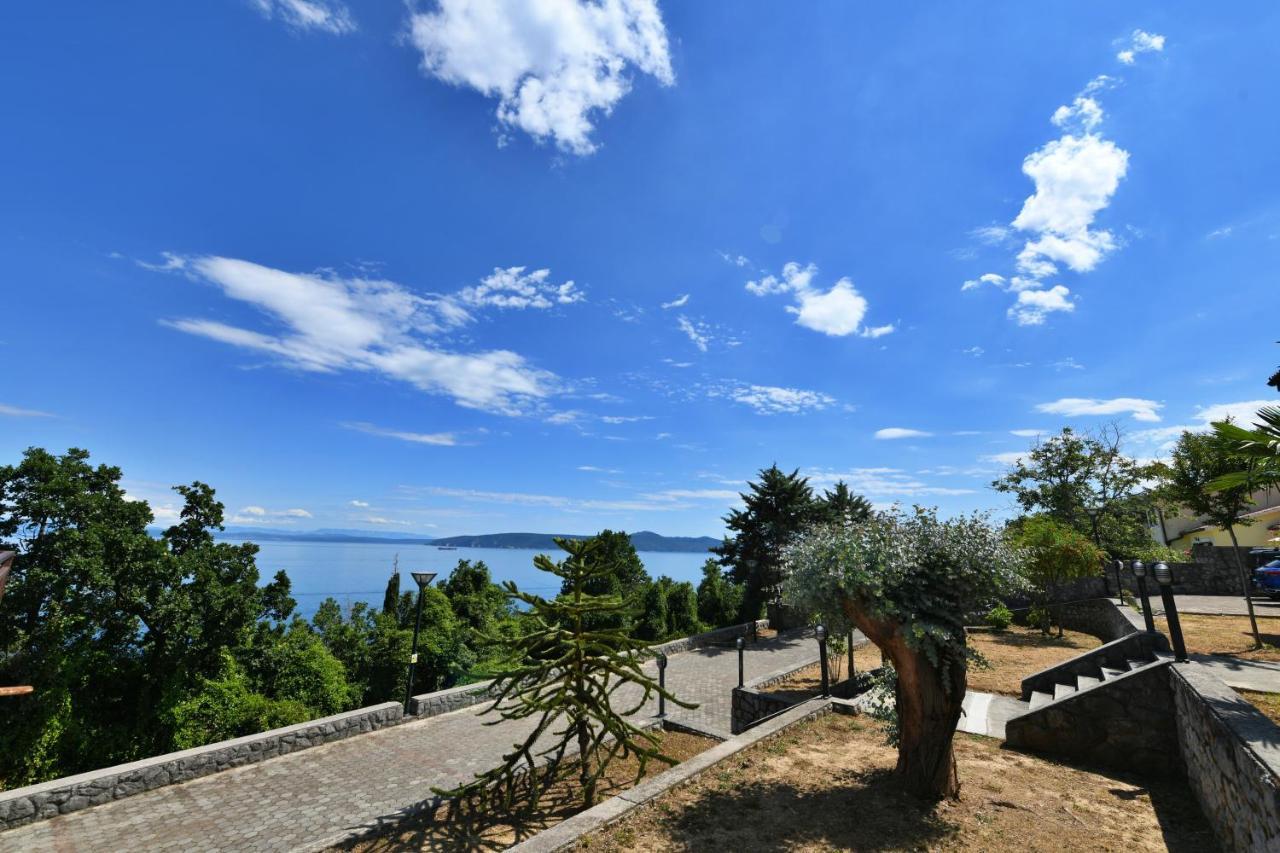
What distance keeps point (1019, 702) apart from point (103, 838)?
15405 mm

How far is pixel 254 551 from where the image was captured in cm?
1387

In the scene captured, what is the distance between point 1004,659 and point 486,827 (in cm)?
1407

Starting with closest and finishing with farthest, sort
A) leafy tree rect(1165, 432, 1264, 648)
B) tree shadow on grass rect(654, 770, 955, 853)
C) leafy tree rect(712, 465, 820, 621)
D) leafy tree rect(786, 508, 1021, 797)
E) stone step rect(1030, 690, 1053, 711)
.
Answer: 1. tree shadow on grass rect(654, 770, 955, 853)
2. leafy tree rect(786, 508, 1021, 797)
3. stone step rect(1030, 690, 1053, 711)
4. leafy tree rect(1165, 432, 1264, 648)
5. leafy tree rect(712, 465, 820, 621)

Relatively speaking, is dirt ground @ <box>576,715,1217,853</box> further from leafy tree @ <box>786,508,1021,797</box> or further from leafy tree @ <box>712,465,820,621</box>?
leafy tree @ <box>712,465,820,621</box>

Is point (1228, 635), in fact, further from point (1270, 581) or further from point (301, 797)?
point (301, 797)

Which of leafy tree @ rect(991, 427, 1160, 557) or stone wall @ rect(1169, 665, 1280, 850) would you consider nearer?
stone wall @ rect(1169, 665, 1280, 850)

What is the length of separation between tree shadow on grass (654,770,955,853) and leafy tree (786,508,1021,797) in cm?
49

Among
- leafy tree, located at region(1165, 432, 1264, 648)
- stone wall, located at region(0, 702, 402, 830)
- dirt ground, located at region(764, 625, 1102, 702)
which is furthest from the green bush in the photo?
stone wall, located at region(0, 702, 402, 830)

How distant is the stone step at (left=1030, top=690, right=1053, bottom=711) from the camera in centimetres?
970

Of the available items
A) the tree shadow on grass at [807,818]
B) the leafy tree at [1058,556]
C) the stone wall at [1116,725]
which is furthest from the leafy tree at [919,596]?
the leafy tree at [1058,556]

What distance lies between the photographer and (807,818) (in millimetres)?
5895

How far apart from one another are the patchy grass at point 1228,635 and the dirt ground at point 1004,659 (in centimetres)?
252

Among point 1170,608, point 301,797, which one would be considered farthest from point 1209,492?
point 301,797

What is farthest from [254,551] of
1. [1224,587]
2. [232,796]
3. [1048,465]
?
[1048,465]
